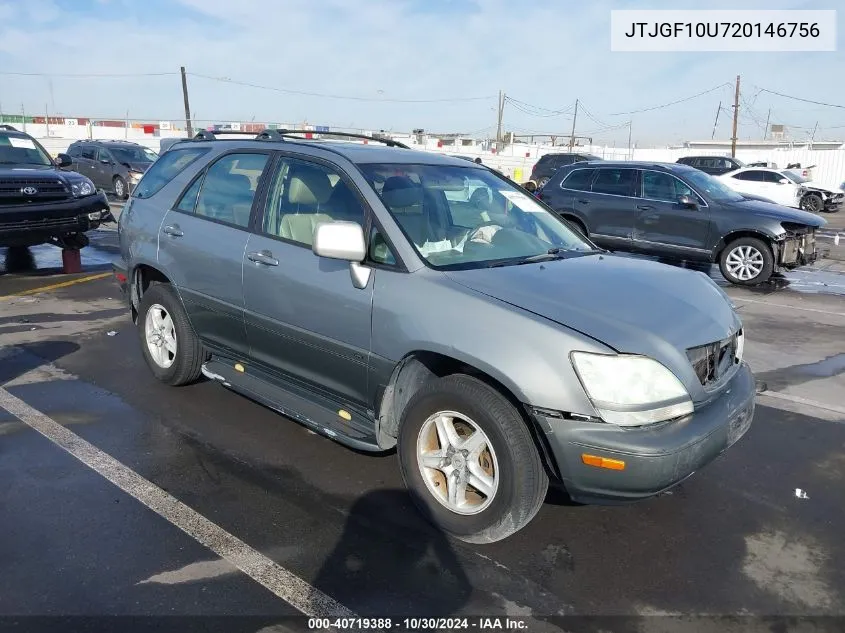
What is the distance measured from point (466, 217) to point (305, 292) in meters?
1.04

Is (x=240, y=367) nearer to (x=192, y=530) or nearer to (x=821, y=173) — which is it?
(x=192, y=530)

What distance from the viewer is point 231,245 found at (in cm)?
421

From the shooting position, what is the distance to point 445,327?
309 cm

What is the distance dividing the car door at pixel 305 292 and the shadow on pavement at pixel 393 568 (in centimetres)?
63

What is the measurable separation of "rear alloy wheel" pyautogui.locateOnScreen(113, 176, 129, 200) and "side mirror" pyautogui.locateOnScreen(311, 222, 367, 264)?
18787mm

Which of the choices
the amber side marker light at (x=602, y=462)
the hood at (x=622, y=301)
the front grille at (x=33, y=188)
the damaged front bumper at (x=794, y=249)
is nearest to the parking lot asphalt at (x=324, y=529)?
the amber side marker light at (x=602, y=462)

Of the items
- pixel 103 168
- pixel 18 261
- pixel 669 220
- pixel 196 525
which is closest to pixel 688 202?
pixel 669 220

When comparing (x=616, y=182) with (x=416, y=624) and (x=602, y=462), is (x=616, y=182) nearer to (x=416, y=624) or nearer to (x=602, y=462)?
(x=602, y=462)

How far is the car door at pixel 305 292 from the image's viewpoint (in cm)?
353

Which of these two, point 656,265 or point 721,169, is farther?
point 721,169

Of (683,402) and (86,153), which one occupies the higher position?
(86,153)

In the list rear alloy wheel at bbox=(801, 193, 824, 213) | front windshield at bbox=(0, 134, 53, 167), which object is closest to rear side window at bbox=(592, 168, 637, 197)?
front windshield at bbox=(0, 134, 53, 167)

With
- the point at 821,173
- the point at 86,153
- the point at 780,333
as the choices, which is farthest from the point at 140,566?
the point at 821,173

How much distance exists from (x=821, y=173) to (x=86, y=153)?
35.0 m
